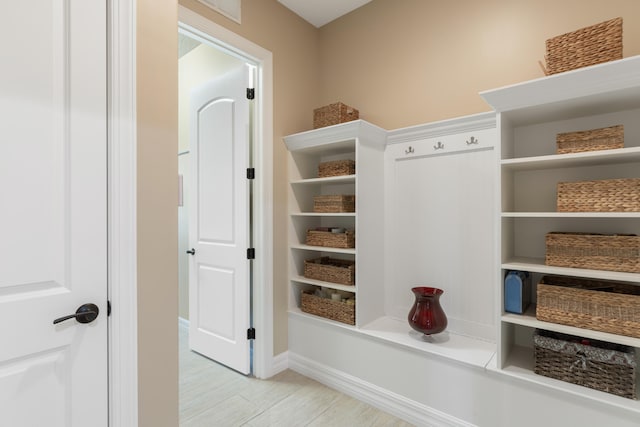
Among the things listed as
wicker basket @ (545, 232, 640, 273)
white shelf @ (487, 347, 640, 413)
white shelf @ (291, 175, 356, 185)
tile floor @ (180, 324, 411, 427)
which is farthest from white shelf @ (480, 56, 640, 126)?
tile floor @ (180, 324, 411, 427)

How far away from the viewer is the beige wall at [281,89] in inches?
97.5

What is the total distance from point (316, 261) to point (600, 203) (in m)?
1.93

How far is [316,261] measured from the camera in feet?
9.10

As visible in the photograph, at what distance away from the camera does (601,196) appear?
4.82ft

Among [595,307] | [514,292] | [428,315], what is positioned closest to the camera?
[595,307]

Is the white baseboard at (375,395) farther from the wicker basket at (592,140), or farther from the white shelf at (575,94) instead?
the white shelf at (575,94)

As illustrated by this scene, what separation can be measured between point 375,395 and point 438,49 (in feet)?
8.14

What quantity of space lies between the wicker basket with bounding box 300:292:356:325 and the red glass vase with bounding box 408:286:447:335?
1.48 ft

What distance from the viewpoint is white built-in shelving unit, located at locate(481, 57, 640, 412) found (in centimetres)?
141
